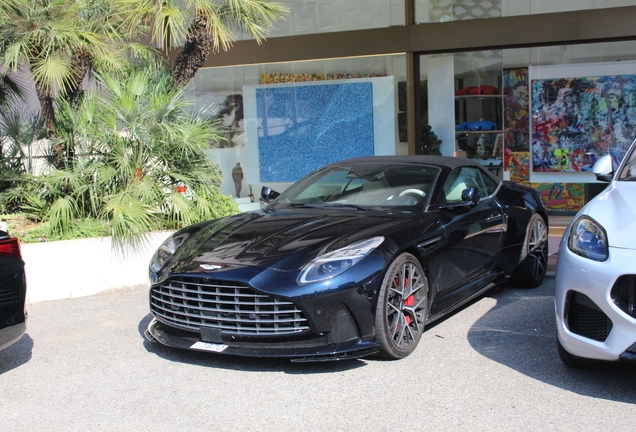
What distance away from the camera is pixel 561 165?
423 inches

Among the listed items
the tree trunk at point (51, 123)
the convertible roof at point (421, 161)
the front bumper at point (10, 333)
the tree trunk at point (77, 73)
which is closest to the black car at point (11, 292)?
the front bumper at point (10, 333)

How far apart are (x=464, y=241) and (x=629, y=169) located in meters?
1.28

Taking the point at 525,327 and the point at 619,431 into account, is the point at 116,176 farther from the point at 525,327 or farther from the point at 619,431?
the point at 619,431

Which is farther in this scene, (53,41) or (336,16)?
(336,16)

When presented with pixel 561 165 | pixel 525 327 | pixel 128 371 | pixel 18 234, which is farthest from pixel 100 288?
pixel 561 165

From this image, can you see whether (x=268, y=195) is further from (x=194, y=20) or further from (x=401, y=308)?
(x=194, y=20)

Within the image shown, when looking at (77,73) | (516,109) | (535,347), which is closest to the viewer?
(535,347)

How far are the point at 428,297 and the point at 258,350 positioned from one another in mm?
1316

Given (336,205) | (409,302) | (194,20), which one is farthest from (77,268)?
(409,302)

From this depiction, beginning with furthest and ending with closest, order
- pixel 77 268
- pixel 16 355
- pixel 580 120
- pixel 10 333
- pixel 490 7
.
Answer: pixel 580 120 < pixel 490 7 < pixel 77 268 < pixel 16 355 < pixel 10 333

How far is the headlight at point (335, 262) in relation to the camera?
4461 millimetres

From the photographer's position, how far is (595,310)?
13.0 feet

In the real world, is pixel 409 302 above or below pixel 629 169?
below

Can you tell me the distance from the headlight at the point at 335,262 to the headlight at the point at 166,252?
1257 millimetres
